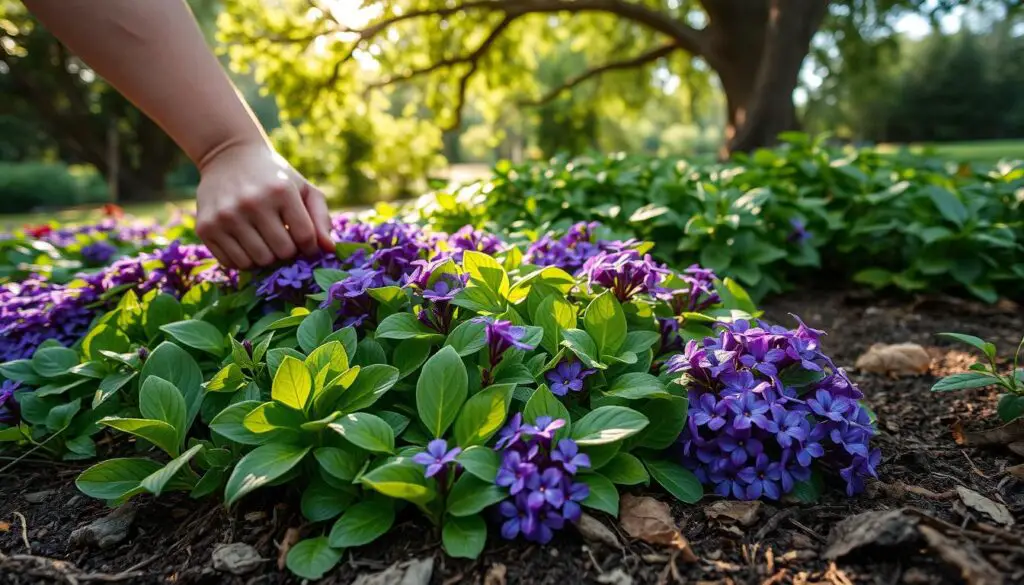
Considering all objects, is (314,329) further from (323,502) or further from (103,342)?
(103,342)

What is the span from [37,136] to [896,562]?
41159mm

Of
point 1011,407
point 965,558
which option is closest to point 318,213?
point 965,558

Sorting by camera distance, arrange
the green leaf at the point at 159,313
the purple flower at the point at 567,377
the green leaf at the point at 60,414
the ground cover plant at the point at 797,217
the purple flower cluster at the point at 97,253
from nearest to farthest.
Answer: the purple flower at the point at 567,377, the green leaf at the point at 60,414, the green leaf at the point at 159,313, the ground cover plant at the point at 797,217, the purple flower cluster at the point at 97,253

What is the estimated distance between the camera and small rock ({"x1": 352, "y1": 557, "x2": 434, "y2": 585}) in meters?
1.27

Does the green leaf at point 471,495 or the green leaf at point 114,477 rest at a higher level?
the green leaf at point 114,477

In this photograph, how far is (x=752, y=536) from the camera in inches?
55.8

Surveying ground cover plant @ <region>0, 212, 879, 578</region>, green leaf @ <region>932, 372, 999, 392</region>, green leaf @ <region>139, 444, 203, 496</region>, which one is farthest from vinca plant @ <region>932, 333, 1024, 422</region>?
green leaf @ <region>139, 444, 203, 496</region>

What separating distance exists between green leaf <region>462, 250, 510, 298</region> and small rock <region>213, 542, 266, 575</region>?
858mm

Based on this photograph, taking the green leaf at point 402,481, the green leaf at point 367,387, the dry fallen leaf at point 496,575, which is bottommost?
the dry fallen leaf at point 496,575

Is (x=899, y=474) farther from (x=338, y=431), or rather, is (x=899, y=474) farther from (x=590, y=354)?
(x=338, y=431)

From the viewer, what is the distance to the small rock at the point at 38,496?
179 cm

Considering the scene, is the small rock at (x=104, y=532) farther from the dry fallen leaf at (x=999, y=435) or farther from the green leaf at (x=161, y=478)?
the dry fallen leaf at (x=999, y=435)

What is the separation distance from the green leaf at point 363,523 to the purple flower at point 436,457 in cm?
16

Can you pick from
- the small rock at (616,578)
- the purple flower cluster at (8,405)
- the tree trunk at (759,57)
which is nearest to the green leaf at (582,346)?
the small rock at (616,578)
